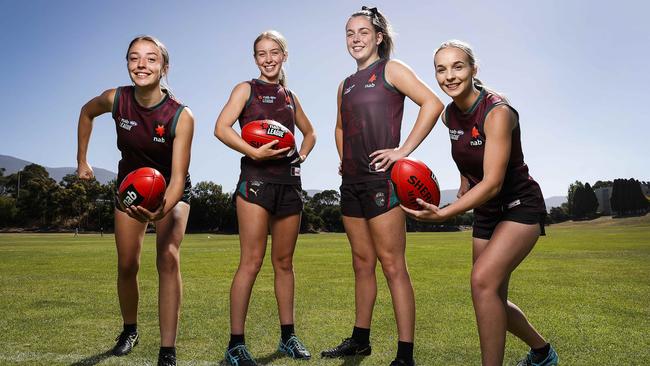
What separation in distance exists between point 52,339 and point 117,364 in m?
1.33

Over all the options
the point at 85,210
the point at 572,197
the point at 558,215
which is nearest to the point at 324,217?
the point at 85,210

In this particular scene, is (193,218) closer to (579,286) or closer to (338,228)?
(338,228)

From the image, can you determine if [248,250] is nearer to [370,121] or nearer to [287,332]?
[287,332]

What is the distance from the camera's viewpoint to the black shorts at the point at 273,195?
453 centimetres

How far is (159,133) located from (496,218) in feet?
9.35

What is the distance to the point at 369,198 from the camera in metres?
4.38

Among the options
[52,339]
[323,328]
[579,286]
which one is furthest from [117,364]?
[579,286]

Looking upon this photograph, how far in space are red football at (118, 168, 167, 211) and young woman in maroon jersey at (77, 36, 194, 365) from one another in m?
0.06

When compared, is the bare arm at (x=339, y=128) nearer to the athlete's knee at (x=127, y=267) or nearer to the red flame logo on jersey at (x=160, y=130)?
the red flame logo on jersey at (x=160, y=130)

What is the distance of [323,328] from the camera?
5.84 metres

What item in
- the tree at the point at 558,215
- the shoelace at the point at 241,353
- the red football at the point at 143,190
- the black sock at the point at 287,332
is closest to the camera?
the red football at the point at 143,190

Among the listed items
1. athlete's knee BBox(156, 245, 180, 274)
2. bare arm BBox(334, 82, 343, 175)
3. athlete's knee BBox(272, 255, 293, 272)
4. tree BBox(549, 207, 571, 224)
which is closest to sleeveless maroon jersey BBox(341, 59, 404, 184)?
bare arm BBox(334, 82, 343, 175)

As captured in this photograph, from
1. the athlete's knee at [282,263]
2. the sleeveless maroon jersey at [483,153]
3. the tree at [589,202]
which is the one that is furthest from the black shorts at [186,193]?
the tree at [589,202]

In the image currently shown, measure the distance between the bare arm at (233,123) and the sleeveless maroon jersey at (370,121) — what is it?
614mm
